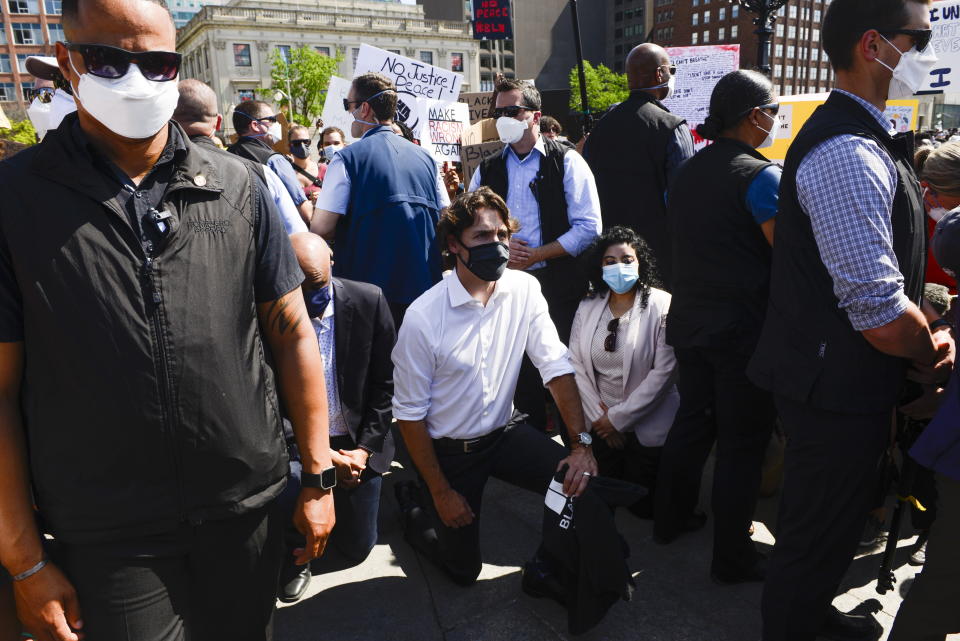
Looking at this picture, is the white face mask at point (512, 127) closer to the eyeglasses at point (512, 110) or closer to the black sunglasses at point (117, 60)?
the eyeglasses at point (512, 110)

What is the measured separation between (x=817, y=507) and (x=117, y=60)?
2.22 meters

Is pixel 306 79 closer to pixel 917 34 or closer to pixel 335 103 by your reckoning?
pixel 335 103

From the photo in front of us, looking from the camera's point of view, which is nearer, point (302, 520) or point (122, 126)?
point (122, 126)

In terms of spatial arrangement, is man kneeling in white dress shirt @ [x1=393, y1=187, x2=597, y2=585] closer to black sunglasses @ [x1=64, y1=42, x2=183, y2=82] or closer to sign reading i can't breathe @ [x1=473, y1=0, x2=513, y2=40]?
black sunglasses @ [x1=64, y1=42, x2=183, y2=82]

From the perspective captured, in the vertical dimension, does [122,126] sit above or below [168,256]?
above

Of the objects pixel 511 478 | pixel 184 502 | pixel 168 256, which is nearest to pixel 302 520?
pixel 184 502

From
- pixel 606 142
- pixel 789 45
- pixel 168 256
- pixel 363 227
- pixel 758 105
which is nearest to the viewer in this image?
pixel 168 256

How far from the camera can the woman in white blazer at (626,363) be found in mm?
3564

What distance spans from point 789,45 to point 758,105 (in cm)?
10076

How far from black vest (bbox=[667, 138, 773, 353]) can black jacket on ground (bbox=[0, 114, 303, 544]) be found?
1848 millimetres

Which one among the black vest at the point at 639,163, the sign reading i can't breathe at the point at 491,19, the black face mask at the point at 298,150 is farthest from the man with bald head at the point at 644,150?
the sign reading i can't breathe at the point at 491,19

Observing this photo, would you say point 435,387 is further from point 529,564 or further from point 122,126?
point 122,126

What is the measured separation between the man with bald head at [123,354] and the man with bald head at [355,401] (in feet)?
4.72

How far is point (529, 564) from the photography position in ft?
9.50
